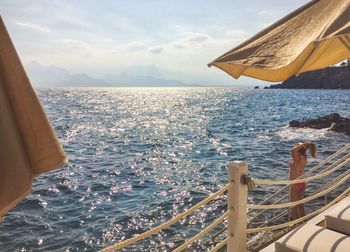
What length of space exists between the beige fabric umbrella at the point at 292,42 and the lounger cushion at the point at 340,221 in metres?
2.18

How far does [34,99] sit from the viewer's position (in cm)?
187

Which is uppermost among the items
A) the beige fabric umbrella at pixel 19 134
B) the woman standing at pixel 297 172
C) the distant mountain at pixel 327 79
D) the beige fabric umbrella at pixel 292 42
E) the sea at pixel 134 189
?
the distant mountain at pixel 327 79

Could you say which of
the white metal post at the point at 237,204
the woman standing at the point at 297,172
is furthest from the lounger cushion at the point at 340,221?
the woman standing at the point at 297,172

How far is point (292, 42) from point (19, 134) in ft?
9.91

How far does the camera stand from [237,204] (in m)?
4.21

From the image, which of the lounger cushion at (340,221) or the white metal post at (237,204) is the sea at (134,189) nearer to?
the lounger cushion at (340,221)

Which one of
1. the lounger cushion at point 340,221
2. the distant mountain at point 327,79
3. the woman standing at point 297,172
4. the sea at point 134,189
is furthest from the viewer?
the distant mountain at point 327,79

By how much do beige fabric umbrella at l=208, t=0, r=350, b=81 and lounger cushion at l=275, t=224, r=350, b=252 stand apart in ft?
7.03

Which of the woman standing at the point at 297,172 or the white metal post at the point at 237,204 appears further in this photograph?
the woman standing at the point at 297,172

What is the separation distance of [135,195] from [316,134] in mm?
A: 23991

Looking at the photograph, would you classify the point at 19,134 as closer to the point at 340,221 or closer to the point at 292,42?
→ the point at 292,42

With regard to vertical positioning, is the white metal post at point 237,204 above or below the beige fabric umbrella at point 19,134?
below

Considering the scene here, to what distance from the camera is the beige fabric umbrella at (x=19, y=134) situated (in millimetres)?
1657

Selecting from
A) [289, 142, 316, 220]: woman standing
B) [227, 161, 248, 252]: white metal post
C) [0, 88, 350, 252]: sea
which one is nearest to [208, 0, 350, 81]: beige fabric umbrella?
[227, 161, 248, 252]: white metal post
